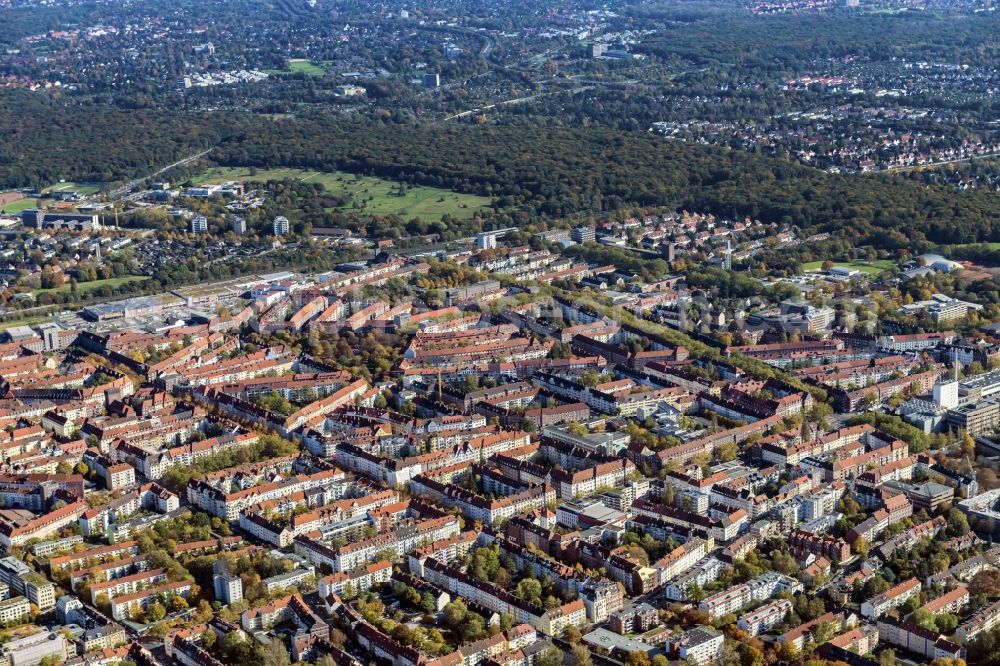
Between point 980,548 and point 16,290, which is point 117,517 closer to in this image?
point 980,548

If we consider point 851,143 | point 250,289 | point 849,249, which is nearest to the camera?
point 250,289

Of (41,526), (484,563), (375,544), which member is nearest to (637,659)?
(484,563)

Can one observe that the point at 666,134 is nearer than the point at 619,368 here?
No

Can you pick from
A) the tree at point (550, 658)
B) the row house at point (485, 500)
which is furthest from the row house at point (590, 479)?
the tree at point (550, 658)

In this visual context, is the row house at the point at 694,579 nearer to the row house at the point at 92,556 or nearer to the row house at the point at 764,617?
the row house at the point at 764,617

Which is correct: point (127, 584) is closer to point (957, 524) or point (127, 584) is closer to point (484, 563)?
point (484, 563)

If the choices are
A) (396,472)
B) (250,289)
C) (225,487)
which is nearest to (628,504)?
(396,472)

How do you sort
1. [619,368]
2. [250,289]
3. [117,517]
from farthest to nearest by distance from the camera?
[250,289] → [619,368] → [117,517]
